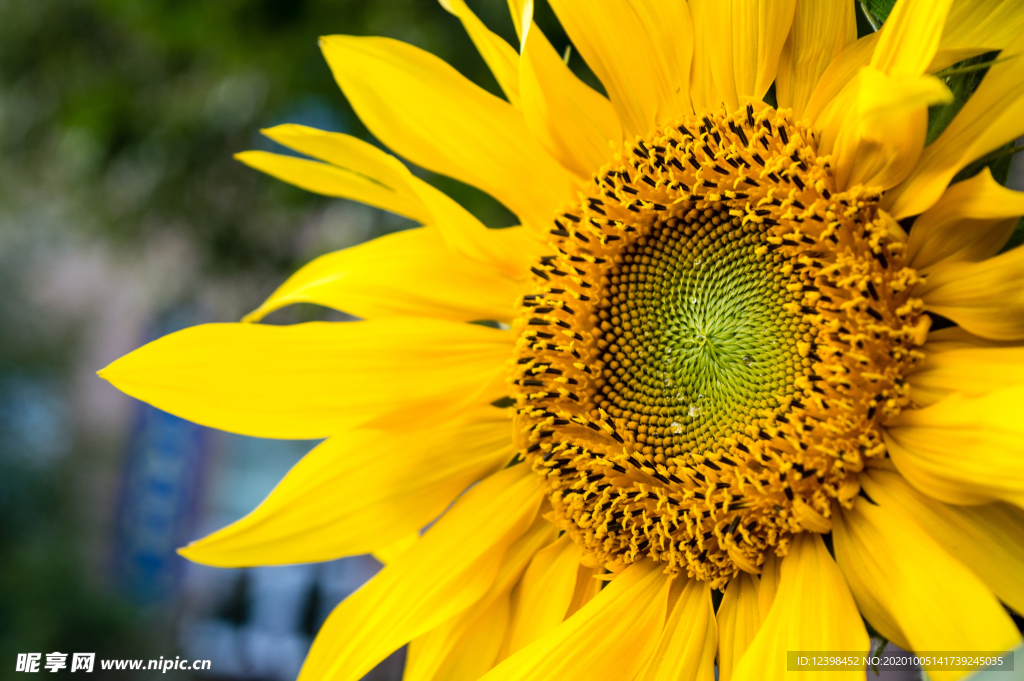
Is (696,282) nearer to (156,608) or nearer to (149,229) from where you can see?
(149,229)

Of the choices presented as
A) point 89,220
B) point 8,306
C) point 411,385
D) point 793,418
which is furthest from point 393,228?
point 8,306

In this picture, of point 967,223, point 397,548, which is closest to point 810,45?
point 967,223

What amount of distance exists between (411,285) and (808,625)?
35 cm

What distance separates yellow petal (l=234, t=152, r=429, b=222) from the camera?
60cm

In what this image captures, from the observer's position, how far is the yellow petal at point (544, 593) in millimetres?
561

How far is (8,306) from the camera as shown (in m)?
6.28

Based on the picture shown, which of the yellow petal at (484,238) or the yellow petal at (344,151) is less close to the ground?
the yellow petal at (344,151)

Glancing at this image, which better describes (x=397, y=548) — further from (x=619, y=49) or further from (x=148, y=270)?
(x=148, y=270)

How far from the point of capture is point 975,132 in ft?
1.34

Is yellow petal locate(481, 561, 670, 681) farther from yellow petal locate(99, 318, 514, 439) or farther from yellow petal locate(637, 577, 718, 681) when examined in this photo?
yellow petal locate(99, 318, 514, 439)

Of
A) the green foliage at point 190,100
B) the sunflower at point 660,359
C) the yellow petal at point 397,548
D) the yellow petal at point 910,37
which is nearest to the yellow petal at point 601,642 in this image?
the sunflower at point 660,359

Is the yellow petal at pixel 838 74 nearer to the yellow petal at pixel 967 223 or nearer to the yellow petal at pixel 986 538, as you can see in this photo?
the yellow petal at pixel 967 223

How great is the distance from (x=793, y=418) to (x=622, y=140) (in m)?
0.22

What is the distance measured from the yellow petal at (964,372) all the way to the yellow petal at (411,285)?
0.92 feet
